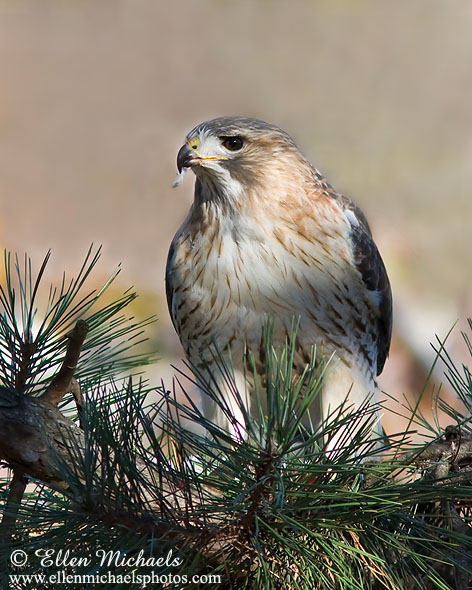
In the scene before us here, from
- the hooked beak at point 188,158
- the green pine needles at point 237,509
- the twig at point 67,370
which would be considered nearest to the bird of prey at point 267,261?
the hooked beak at point 188,158

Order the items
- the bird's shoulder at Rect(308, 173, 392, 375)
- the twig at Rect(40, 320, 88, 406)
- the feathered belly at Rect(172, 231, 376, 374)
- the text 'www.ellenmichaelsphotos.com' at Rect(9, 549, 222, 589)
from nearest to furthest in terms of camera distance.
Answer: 1. the text 'www.ellenmichaelsphotos.com' at Rect(9, 549, 222, 589)
2. the twig at Rect(40, 320, 88, 406)
3. the feathered belly at Rect(172, 231, 376, 374)
4. the bird's shoulder at Rect(308, 173, 392, 375)

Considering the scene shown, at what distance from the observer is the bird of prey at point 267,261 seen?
7.22 feet

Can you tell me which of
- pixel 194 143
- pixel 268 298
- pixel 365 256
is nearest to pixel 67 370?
pixel 268 298

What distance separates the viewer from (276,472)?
113 centimetres

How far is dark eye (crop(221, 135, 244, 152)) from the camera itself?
2273mm

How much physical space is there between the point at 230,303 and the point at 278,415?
1111 millimetres

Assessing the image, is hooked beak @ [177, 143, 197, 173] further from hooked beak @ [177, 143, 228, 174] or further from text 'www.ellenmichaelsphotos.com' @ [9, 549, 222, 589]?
text 'www.ellenmichaelsphotos.com' @ [9, 549, 222, 589]

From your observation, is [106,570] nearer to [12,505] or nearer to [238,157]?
[12,505]

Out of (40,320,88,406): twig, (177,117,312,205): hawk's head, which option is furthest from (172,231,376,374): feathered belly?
(40,320,88,406): twig

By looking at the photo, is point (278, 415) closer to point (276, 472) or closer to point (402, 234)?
point (276, 472)

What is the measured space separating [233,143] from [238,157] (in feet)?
0.14

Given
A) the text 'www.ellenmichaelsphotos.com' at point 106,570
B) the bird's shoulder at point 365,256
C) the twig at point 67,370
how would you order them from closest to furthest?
the text 'www.ellenmichaelsphotos.com' at point 106,570
the twig at point 67,370
the bird's shoulder at point 365,256

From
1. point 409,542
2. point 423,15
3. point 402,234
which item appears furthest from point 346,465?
point 423,15

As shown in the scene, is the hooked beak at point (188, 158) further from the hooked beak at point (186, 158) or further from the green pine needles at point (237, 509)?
the green pine needles at point (237, 509)
